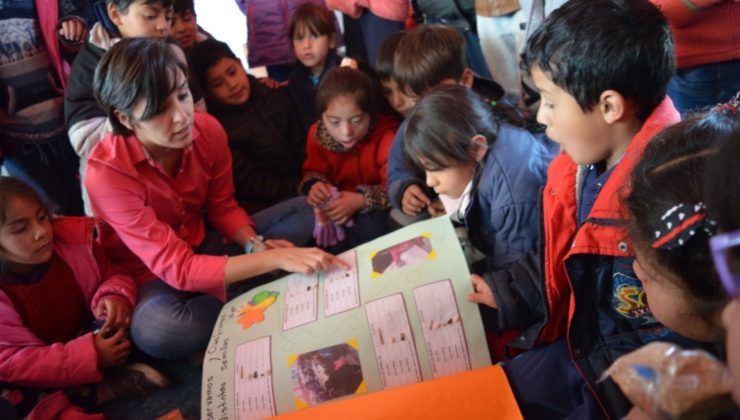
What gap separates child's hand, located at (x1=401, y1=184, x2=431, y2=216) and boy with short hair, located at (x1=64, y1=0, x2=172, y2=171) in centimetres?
Answer: 78

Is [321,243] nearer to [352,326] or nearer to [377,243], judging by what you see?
[377,243]

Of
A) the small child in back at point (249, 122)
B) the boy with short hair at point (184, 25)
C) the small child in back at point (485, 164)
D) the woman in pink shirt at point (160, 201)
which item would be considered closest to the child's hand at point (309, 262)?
the woman in pink shirt at point (160, 201)

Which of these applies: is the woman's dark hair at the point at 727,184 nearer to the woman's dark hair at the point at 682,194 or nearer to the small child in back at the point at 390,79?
the woman's dark hair at the point at 682,194

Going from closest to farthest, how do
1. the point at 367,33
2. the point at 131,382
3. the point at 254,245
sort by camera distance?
the point at 131,382 < the point at 254,245 < the point at 367,33

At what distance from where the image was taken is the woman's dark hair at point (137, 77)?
3.78 feet

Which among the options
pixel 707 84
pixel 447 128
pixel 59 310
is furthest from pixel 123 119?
pixel 707 84

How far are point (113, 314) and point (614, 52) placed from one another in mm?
1175

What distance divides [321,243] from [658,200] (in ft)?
3.50

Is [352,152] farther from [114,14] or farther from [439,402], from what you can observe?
[439,402]

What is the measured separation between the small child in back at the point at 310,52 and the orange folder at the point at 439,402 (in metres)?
1.21

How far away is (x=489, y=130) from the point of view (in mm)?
1119

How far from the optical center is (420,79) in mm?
1442

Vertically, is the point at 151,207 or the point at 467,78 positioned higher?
the point at 467,78

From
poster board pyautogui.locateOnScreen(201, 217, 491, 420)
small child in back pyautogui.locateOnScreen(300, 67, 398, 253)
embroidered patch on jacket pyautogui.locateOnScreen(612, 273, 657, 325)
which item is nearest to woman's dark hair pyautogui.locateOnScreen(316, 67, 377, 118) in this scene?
small child in back pyautogui.locateOnScreen(300, 67, 398, 253)
